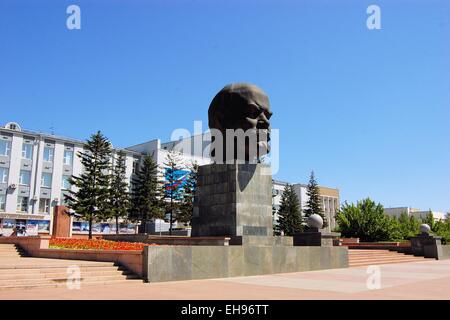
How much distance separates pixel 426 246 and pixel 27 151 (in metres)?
40.9

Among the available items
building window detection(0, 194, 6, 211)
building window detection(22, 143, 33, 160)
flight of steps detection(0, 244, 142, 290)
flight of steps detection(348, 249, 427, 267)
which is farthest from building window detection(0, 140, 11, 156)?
flight of steps detection(0, 244, 142, 290)

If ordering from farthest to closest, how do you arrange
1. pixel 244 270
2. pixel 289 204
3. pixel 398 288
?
pixel 289 204
pixel 244 270
pixel 398 288

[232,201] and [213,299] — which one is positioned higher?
[232,201]

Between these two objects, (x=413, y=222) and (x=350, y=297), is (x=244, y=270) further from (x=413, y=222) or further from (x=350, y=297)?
(x=413, y=222)

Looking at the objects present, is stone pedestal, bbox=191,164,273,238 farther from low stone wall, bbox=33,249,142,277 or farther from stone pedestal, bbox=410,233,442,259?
stone pedestal, bbox=410,233,442,259

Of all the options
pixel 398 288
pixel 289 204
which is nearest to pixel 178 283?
pixel 398 288

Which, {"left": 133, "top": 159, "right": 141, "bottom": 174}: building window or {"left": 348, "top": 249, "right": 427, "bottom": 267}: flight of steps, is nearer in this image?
{"left": 348, "top": 249, "right": 427, "bottom": 267}: flight of steps

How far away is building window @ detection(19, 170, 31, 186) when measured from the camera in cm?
4581

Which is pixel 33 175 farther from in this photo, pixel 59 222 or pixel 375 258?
pixel 375 258

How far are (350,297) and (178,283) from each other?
14.2 ft

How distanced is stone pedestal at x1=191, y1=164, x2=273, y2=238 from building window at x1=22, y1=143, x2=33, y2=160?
36373 mm

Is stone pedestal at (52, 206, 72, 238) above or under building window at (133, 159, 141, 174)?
under
